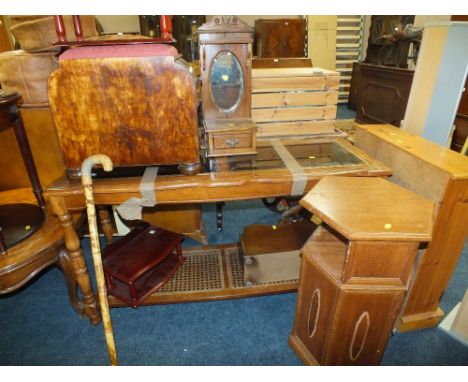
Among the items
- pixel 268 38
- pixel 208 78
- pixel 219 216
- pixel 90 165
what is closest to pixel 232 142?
pixel 208 78

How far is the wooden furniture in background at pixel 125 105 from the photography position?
1.55m

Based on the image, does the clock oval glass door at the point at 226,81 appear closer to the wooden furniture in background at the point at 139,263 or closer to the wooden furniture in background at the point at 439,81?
the wooden furniture in background at the point at 139,263

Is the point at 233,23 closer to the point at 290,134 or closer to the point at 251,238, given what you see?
the point at 290,134

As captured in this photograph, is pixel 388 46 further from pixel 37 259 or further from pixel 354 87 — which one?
pixel 37 259

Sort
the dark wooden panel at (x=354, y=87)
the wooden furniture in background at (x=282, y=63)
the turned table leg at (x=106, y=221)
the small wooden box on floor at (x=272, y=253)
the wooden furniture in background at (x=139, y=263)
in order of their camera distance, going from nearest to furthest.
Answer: the wooden furniture in background at (x=139, y=263)
the small wooden box on floor at (x=272, y=253)
the wooden furniture in background at (x=282, y=63)
the turned table leg at (x=106, y=221)
the dark wooden panel at (x=354, y=87)

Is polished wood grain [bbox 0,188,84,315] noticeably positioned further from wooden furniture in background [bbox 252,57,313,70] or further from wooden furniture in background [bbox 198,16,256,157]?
wooden furniture in background [bbox 252,57,313,70]

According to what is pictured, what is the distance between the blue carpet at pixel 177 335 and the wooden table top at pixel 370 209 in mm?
1111

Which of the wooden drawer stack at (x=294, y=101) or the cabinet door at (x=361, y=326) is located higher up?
the wooden drawer stack at (x=294, y=101)

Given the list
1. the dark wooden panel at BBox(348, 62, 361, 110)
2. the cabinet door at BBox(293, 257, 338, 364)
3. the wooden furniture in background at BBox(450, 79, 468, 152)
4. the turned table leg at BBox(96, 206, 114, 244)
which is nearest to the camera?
the cabinet door at BBox(293, 257, 338, 364)

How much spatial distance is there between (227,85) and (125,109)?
2.30ft

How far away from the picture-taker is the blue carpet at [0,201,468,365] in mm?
2035

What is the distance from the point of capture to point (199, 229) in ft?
10.3

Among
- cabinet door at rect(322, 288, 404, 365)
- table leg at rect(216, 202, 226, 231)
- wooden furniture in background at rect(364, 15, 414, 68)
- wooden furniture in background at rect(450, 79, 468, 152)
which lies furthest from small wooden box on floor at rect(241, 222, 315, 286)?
wooden furniture in background at rect(364, 15, 414, 68)

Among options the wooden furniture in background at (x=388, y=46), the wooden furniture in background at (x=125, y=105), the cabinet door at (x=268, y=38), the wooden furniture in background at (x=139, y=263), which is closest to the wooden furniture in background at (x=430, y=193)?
the wooden furniture in background at (x=125, y=105)
